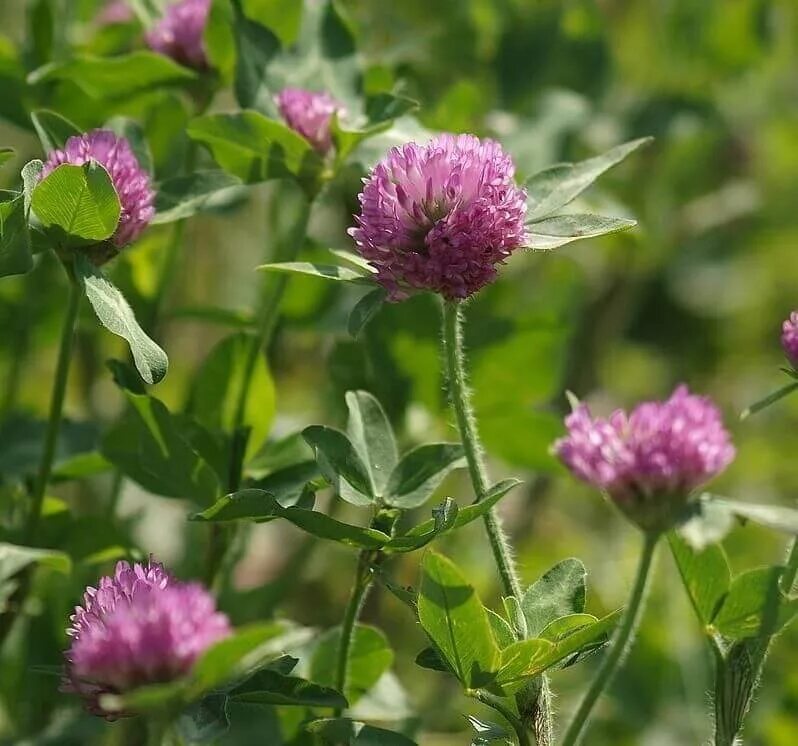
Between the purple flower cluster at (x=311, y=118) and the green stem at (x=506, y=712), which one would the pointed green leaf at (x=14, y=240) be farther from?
the green stem at (x=506, y=712)

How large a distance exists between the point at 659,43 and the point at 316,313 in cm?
90

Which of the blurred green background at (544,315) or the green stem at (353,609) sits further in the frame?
the blurred green background at (544,315)

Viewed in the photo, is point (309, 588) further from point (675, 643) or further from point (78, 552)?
point (78, 552)

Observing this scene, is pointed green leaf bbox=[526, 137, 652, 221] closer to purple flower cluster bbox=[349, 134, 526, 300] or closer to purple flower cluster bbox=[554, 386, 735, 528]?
purple flower cluster bbox=[349, 134, 526, 300]

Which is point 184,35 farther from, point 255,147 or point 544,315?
point 544,315

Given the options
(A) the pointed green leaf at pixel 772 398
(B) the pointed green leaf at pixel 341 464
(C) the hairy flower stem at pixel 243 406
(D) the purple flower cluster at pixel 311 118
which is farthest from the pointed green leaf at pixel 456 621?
(D) the purple flower cluster at pixel 311 118

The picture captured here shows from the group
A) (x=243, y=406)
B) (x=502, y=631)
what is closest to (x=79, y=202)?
(x=243, y=406)

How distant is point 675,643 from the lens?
1.62 m

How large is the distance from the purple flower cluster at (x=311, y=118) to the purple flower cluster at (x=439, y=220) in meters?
0.20

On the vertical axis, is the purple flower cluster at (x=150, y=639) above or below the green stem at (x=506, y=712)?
below

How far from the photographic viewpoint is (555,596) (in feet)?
2.77

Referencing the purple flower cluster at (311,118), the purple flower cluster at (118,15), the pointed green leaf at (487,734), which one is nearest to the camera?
the pointed green leaf at (487,734)

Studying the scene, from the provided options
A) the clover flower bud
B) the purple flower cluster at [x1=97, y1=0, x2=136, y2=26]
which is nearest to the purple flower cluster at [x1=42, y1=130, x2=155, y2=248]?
the clover flower bud

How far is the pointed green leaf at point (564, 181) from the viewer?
925 mm
